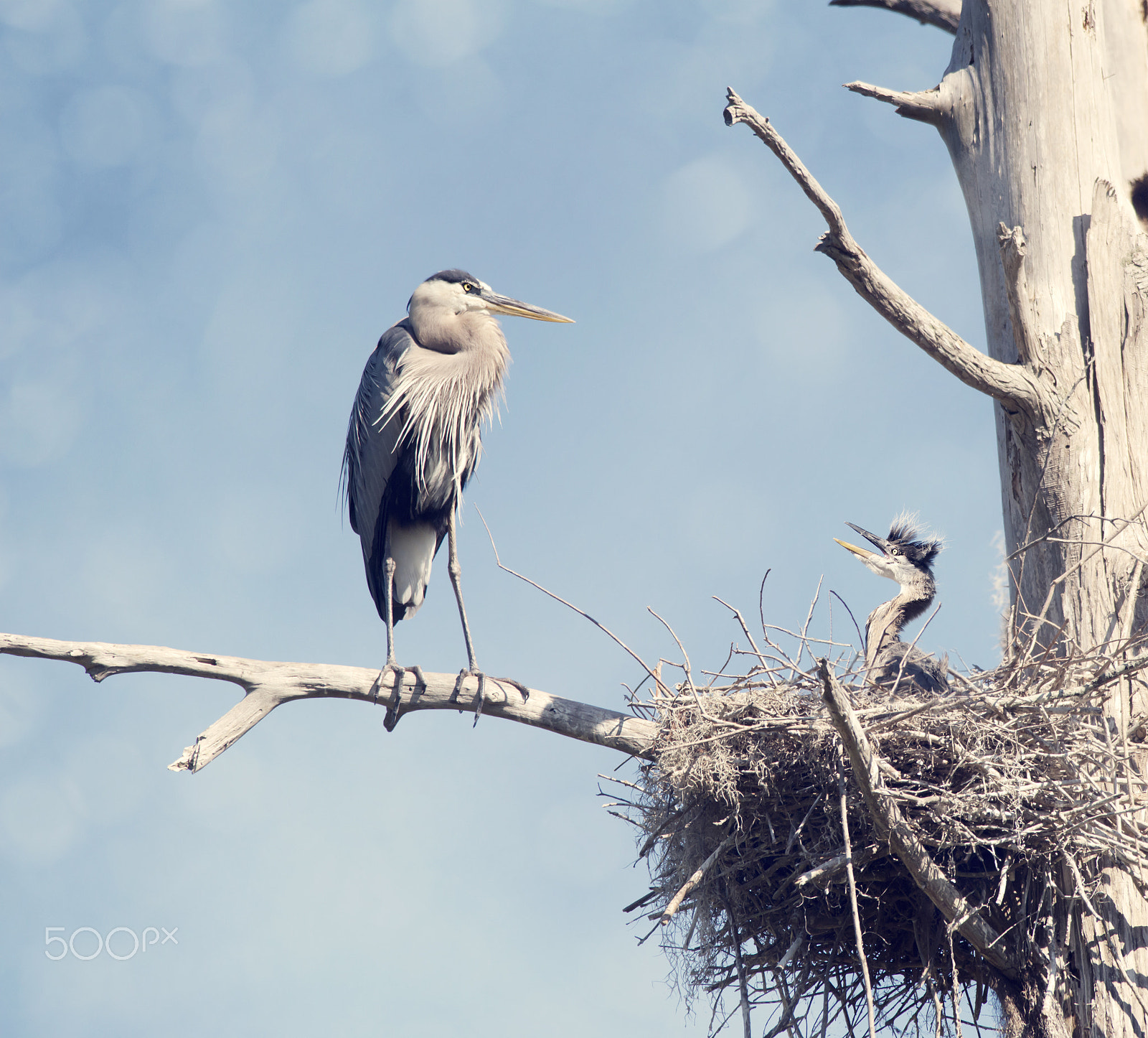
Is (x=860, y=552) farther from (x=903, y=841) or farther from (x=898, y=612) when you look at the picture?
(x=903, y=841)

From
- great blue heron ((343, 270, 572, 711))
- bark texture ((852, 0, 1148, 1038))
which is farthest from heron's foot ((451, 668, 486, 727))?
bark texture ((852, 0, 1148, 1038))

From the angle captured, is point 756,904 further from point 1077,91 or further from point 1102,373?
point 1077,91

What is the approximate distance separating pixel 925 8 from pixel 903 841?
12.7 ft

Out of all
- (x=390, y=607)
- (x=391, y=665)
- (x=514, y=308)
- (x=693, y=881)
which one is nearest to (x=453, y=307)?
(x=514, y=308)

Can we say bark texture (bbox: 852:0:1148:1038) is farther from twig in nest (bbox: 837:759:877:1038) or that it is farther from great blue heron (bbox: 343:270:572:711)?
great blue heron (bbox: 343:270:572:711)

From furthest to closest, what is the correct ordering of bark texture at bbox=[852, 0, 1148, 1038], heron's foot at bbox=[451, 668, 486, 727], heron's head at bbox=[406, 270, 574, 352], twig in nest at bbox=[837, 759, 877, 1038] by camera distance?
heron's head at bbox=[406, 270, 574, 352] < heron's foot at bbox=[451, 668, 486, 727] < bark texture at bbox=[852, 0, 1148, 1038] < twig in nest at bbox=[837, 759, 877, 1038]

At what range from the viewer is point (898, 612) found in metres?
5.17

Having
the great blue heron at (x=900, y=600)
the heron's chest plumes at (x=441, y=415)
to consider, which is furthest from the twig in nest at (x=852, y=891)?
the heron's chest plumes at (x=441, y=415)

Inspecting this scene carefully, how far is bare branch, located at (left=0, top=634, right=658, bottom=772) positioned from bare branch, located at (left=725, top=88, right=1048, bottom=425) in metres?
1.40

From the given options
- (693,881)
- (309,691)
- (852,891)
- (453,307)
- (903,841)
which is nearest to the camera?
(852,891)

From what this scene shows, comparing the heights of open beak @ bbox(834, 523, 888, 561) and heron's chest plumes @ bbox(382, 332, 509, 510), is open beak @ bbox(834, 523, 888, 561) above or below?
below

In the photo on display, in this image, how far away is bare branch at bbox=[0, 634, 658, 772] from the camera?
128 inches

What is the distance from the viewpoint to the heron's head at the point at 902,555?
17.7 feet

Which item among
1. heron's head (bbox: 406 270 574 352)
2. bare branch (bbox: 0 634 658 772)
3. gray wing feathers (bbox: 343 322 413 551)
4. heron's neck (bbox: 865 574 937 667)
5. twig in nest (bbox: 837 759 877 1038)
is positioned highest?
heron's head (bbox: 406 270 574 352)
